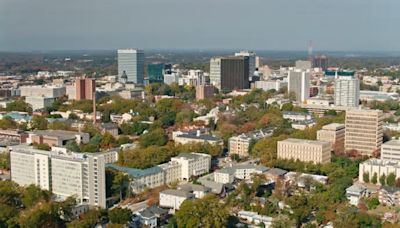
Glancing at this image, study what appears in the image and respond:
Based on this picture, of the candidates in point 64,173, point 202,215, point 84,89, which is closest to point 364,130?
point 202,215

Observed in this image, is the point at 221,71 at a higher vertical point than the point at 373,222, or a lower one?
higher

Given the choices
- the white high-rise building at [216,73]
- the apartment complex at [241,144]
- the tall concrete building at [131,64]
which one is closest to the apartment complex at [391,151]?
the apartment complex at [241,144]

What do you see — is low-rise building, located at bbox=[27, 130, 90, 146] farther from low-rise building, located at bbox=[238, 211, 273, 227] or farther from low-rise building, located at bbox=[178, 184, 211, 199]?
low-rise building, located at bbox=[238, 211, 273, 227]

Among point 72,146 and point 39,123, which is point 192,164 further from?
point 39,123

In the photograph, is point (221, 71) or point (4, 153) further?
point (221, 71)

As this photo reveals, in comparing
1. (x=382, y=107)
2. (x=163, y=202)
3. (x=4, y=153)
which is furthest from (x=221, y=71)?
(x=163, y=202)

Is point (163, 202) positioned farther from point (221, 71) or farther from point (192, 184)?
point (221, 71)
